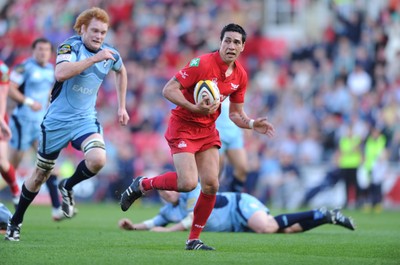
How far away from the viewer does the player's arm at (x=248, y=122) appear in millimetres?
10203

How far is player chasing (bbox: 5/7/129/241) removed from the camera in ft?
34.0

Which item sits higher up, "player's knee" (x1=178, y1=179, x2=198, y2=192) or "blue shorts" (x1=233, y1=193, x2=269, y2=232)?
"player's knee" (x1=178, y1=179, x2=198, y2=192)

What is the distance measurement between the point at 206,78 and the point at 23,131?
5.96 metres

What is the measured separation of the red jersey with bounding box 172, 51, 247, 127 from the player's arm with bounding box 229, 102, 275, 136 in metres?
0.29

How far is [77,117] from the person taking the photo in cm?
1061

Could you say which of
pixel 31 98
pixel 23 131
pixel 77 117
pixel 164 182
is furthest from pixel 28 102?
pixel 164 182

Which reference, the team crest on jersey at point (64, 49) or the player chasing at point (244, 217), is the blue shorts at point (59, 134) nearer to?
the team crest on jersey at point (64, 49)

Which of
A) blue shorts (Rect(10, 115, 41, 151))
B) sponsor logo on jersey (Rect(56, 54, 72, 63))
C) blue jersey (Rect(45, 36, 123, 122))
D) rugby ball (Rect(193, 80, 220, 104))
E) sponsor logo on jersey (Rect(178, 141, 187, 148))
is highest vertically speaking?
sponsor logo on jersey (Rect(56, 54, 72, 63))

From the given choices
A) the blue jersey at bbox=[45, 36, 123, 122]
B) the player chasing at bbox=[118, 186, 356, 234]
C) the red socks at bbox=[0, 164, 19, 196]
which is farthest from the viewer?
Answer: the red socks at bbox=[0, 164, 19, 196]

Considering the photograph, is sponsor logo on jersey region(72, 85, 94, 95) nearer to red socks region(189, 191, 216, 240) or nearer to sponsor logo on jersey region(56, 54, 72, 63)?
sponsor logo on jersey region(56, 54, 72, 63)

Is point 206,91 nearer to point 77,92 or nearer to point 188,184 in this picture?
point 188,184

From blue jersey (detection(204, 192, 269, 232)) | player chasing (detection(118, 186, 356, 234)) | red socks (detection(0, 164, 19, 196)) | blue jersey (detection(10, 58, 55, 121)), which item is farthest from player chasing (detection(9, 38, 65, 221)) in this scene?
blue jersey (detection(204, 192, 269, 232))

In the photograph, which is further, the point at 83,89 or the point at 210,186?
the point at 83,89

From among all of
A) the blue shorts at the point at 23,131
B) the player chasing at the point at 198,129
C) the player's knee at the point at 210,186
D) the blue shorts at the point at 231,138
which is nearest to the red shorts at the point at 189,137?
the player chasing at the point at 198,129
